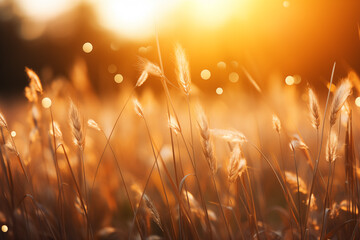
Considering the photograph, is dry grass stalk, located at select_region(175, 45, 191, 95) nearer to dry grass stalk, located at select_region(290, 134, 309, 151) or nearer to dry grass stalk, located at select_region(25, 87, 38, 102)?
dry grass stalk, located at select_region(290, 134, 309, 151)

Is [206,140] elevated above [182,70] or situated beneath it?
situated beneath

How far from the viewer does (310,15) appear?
6.91 meters

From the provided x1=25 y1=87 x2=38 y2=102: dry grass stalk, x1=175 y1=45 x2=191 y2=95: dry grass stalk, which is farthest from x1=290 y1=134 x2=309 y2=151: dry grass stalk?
x1=25 y1=87 x2=38 y2=102: dry grass stalk

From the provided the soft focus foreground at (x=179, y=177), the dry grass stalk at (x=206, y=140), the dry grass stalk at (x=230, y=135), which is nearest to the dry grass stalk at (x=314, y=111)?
the soft focus foreground at (x=179, y=177)

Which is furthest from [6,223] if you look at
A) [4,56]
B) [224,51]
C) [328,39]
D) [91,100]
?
[4,56]

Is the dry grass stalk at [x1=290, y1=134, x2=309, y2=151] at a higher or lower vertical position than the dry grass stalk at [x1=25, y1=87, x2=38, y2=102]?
lower

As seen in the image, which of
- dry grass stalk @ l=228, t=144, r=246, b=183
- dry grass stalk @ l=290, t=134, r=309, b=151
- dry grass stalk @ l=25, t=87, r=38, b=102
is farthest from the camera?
dry grass stalk @ l=25, t=87, r=38, b=102

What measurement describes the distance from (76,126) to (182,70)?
347mm

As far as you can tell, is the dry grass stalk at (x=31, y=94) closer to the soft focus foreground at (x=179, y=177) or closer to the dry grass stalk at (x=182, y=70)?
the soft focus foreground at (x=179, y=177)

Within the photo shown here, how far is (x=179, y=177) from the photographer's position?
55.0 inches

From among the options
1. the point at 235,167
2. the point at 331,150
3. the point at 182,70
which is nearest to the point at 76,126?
the point at 182,70

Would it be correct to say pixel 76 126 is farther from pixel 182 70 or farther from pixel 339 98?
pixel 339 98

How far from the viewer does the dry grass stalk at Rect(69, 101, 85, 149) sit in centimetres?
89

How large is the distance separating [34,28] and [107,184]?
51.1ft
